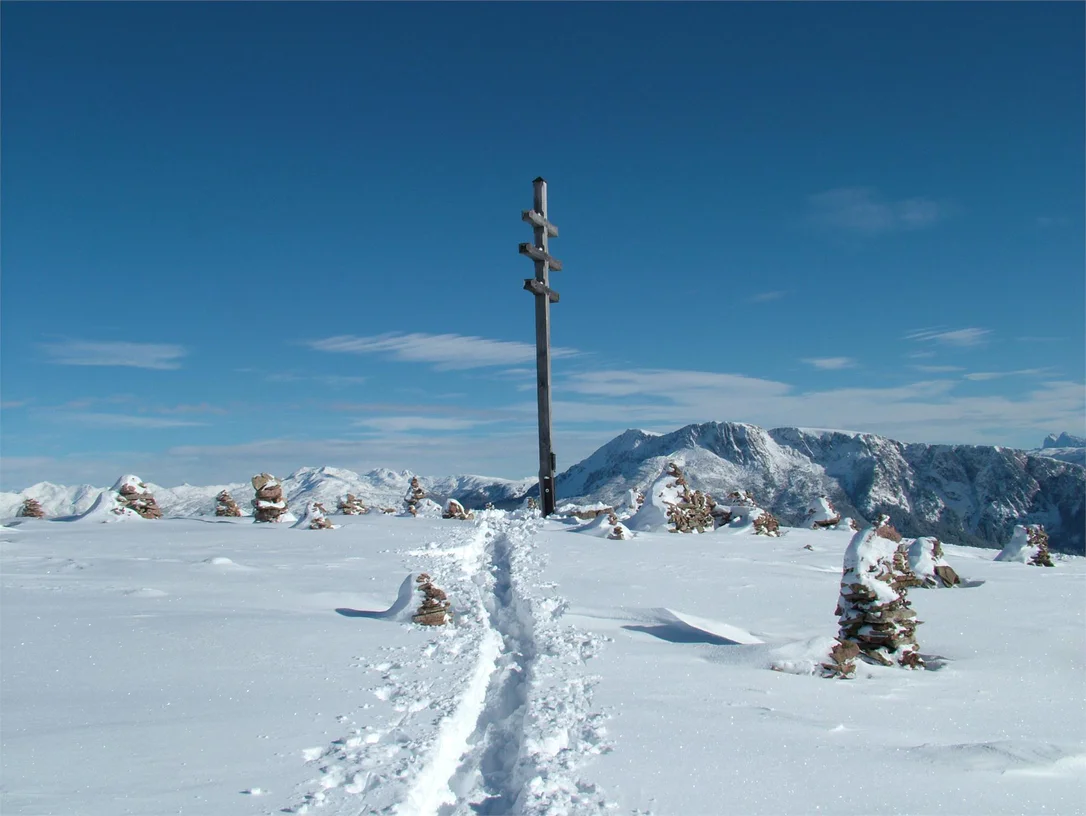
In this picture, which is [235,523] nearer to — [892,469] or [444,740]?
[444,740]

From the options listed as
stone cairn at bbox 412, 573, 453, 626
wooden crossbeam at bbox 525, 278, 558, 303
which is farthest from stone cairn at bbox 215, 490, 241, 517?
stone cairn at bbox 412, 573, 453, 626

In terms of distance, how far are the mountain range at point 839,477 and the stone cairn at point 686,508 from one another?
4199 inches

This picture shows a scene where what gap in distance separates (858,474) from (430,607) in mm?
173795

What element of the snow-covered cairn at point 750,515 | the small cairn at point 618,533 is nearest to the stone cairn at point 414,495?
the small cairn at point 618,533

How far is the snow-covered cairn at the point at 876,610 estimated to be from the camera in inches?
262

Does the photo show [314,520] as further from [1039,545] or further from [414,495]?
[1039,545]

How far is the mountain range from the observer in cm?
13800

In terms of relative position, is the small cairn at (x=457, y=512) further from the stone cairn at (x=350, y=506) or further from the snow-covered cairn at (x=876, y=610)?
the snow-covered cairn at (x=876, y=610)

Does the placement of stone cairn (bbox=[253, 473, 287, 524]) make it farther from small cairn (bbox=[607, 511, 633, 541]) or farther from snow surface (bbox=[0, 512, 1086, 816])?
small cairn (bbox=[607, 511, 633, 541])

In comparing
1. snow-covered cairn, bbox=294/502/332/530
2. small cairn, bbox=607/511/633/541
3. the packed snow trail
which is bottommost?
the packed snow trail

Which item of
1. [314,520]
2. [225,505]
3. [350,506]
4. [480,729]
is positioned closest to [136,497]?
[225,505]

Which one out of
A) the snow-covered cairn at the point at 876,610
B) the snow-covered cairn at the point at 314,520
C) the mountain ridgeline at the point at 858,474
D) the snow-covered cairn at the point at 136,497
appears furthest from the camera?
the mountain ridgeline at the point at 858,474

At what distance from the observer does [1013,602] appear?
914cm

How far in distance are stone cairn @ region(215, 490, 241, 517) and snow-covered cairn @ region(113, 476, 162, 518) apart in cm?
140
